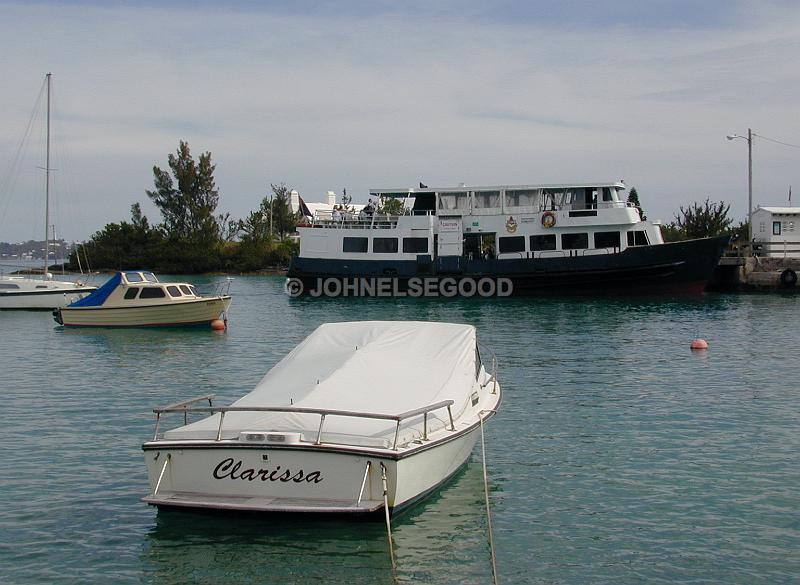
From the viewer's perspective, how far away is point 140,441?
15258mm

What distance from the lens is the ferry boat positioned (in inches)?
1964

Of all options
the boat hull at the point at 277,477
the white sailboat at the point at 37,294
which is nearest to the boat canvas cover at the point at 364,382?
the boat hull at the point at 277,477

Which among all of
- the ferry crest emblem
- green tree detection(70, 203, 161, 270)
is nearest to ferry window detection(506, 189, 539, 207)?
the ferry crest emblem

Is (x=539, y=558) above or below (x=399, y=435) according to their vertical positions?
below

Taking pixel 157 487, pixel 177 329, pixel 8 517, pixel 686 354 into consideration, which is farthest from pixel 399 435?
pixel 177 329

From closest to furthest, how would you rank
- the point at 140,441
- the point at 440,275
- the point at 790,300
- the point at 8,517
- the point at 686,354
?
the point at 8,517, the point at 140,441, the point at 686,354, the point at 790,300, the point at 440,275

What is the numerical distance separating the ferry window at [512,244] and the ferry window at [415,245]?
443 centimetres

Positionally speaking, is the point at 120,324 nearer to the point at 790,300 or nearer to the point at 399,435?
the point at 399,435

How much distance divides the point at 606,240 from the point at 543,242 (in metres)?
3.46

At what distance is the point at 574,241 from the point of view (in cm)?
5144

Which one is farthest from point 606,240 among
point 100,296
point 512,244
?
point 100,296

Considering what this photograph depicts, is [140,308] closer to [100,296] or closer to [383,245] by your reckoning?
[100,296]

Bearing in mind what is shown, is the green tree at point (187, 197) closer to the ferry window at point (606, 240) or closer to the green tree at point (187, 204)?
the green tree at point (187, 204)

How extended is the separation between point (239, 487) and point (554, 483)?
470 cm
